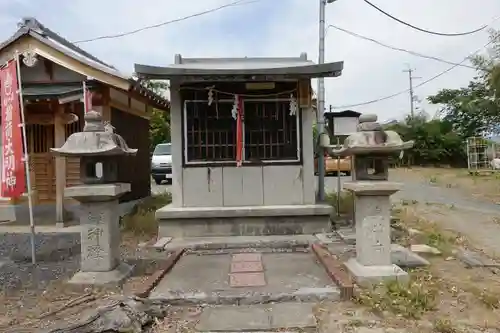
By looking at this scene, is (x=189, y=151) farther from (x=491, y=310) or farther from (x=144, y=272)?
(x=491, y=310)

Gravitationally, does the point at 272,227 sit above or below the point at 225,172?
below

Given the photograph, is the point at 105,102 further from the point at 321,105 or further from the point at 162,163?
the point at 162,163

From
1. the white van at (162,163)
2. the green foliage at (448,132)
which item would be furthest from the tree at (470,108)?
the white van at (162,163)

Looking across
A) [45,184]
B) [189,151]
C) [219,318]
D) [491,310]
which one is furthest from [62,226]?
[491,310]

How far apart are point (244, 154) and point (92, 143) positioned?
4030 mm

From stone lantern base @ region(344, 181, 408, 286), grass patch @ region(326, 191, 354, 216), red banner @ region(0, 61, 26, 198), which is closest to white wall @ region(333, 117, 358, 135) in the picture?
grass patch @ region(326, 191, 354, 216)

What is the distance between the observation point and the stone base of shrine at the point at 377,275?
6277 mm

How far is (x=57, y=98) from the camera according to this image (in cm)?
1044

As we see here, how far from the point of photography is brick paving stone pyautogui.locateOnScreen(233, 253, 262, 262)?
8016 millimetres

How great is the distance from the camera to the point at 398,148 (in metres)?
6.52

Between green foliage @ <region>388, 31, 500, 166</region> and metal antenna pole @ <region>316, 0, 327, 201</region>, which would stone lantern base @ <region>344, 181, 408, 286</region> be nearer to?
metal antenna pole @ <region>316, 0, 327, 201</region>

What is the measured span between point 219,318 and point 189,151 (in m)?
5.20

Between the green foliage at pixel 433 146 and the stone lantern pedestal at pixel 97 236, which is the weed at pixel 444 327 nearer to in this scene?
the stone lantern pedestal at pixel 97 236

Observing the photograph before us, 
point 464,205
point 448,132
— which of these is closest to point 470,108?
point 448,132
